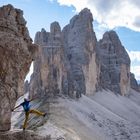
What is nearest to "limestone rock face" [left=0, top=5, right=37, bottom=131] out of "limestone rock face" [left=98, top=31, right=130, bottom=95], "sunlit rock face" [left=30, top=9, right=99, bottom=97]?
"sunlit rock face" [left=30, top=9, right=99, bottom=97]

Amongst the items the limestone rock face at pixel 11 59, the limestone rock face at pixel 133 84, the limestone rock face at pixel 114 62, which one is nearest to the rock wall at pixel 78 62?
the limestone rock face at pixel 114 62

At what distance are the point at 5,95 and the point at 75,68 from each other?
256ft

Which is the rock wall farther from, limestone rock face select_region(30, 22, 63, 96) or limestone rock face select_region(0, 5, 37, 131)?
limestone rock face select_region(0, 5, 37, 131)

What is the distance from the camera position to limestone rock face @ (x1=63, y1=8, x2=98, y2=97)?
106 m

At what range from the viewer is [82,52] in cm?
10962

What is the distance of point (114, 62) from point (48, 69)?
50.5 meters

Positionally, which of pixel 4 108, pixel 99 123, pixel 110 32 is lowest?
pixel 99 123

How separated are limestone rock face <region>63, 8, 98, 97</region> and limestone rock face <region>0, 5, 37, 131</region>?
67.7 m

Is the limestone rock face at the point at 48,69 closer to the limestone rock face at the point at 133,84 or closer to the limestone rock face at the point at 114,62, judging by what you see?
the limestone rock face at the point at 114,62

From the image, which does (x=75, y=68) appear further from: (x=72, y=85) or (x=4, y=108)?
(x=4, y=108)

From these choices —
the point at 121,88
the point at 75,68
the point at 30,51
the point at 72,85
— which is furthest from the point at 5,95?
the point at 121,88

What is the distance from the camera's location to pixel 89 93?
10794cm

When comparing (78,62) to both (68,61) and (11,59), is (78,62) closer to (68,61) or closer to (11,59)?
(68,61)

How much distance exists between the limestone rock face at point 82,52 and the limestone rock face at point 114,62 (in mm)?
16832
